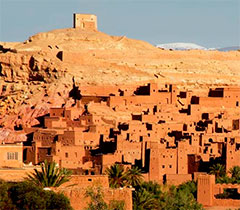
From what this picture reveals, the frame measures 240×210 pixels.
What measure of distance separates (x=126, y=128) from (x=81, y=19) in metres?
28.9

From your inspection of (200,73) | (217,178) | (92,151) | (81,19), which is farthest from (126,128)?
(81,19)

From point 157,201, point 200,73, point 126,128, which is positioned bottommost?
point 157,201

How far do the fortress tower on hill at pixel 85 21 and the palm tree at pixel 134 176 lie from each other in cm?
3526

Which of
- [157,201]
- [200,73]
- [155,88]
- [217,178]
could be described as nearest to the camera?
[157,201]

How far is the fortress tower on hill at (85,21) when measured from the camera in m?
89.0

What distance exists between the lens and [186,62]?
83250 millimetres

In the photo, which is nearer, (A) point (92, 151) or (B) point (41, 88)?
(A) point (92, 151)

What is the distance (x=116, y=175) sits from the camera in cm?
5303

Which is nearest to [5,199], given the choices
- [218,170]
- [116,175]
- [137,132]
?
[116,175]

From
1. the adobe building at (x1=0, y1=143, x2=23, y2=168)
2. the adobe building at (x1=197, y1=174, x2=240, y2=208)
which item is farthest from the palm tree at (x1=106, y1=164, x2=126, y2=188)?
the adobe building at (x1=0, y1=143, x2=23, y2=168)

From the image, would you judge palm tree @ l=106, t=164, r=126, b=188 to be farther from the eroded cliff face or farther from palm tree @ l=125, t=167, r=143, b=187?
the eroded cliff face

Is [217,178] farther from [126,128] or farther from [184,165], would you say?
[126,128]

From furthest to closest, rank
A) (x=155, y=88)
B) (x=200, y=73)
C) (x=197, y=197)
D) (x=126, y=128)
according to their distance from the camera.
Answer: (x=200, y=73)
(x=155, y=88)
(x=126, y=128)
(x=197, y=197)

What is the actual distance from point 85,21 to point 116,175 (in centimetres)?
3812
